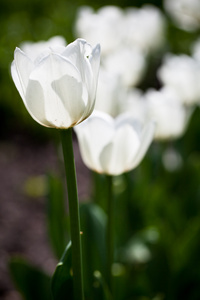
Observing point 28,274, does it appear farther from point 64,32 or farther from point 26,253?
point 64,32

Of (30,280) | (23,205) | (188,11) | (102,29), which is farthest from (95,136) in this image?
(188,11)

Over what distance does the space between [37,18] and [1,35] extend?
1108mm

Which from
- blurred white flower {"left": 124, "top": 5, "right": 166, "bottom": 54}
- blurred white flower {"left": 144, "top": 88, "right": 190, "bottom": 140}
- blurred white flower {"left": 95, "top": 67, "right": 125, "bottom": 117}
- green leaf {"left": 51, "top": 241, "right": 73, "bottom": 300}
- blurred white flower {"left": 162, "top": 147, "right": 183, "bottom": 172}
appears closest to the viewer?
green leaf {"left": 51, "top": 241, "right": 73, "bottom": 300}

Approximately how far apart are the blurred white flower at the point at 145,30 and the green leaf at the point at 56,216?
863mm

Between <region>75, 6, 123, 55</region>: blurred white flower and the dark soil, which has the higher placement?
<region>75, 6, 123, 55</region>: blurred white flower

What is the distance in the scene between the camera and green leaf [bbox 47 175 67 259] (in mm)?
1381

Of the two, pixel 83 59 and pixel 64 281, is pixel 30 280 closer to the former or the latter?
pixel 64 281

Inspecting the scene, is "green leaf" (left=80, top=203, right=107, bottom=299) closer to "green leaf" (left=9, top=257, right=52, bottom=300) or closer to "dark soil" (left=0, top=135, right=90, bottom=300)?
"green leaf" (left=9, top=257, right=52, bottom=300)

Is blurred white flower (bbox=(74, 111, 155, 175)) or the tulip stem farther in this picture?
blurred white flower (bbox=(74, 111, 155, 175))

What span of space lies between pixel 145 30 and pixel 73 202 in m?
1.44

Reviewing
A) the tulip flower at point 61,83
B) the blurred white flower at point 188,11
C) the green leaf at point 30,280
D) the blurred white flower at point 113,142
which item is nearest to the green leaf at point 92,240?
the green leaf at point 30,280

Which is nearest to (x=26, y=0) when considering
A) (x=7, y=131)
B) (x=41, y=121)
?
(x=7, y=131)

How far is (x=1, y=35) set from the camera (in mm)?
3576

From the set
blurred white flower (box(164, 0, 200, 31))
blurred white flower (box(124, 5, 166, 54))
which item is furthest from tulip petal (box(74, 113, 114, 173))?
blurred white flower (box(164, 0, 200, 31))
